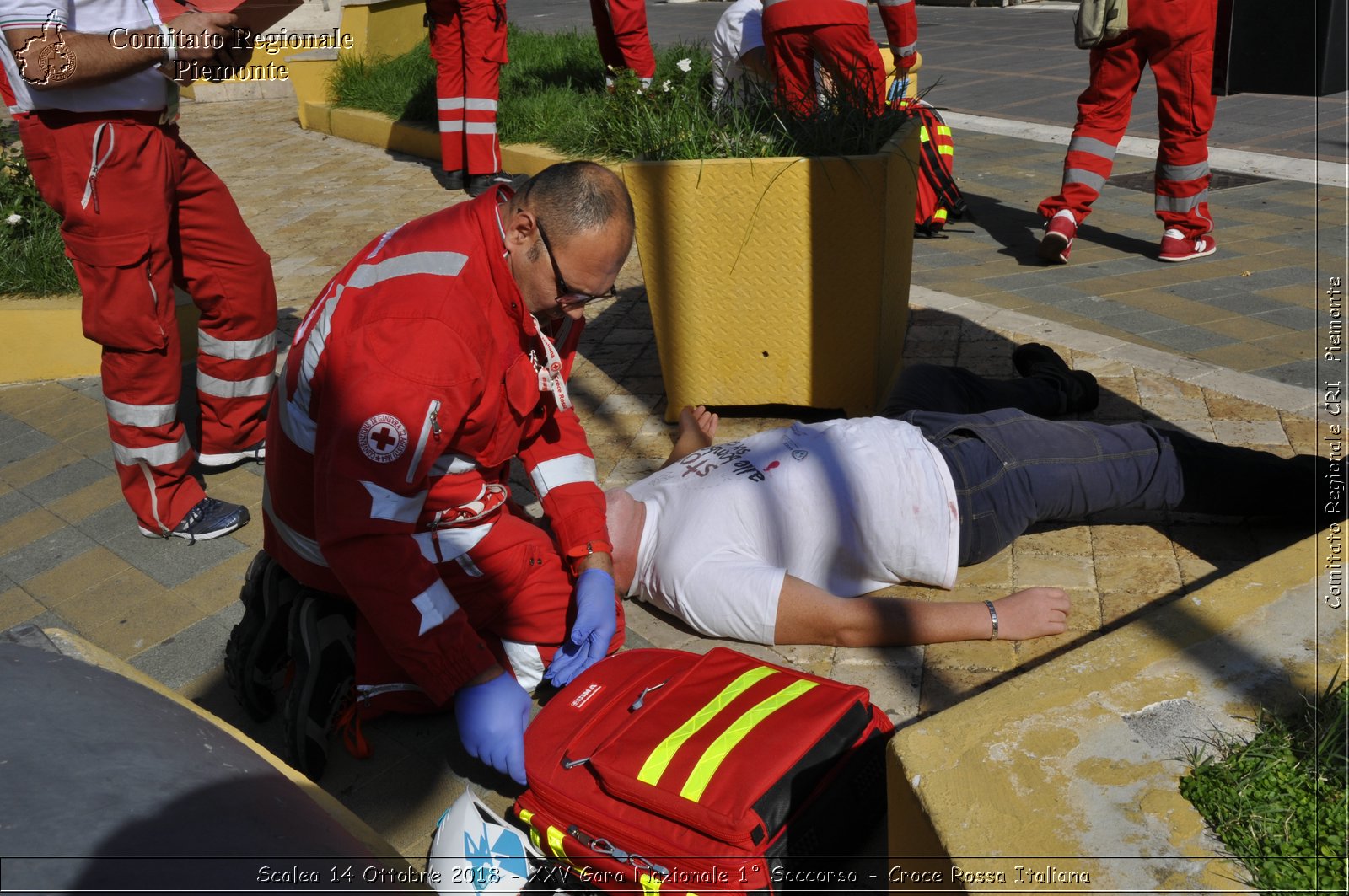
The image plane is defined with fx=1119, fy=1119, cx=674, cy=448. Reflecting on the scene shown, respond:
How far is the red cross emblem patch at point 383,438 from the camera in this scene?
85.7 inches

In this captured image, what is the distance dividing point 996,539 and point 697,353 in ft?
4.78

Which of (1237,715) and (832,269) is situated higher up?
(832,269)

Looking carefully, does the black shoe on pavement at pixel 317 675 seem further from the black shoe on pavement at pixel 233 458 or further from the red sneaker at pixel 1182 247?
the red sneaker at pixel 1182 247

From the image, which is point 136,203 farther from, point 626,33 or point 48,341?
point 626,33

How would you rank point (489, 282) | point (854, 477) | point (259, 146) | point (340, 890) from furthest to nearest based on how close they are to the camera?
point (259, 146) < point (854, 477) < point (489, 282) < point (340, 890)

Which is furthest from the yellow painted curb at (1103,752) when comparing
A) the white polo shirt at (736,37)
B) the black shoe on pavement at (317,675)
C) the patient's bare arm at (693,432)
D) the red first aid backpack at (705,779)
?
the white polo shirt at (736,37)

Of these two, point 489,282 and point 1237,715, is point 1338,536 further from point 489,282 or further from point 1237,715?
point 489,282

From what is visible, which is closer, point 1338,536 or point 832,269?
point 1338,536

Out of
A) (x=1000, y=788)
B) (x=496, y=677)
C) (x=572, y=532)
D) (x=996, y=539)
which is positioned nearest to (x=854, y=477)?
(x=996, y=539)

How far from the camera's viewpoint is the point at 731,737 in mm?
2131

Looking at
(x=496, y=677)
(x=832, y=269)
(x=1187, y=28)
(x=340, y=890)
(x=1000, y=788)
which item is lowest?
(x=496, y=677)

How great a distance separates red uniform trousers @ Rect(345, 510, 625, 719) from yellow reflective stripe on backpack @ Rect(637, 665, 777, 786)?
0.53m

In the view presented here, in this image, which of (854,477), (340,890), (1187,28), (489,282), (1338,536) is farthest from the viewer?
(1187,28)

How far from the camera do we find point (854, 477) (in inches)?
112
